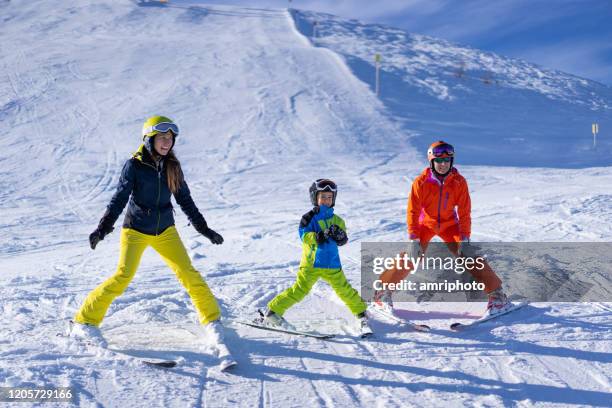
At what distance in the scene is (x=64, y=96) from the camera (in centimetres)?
2361

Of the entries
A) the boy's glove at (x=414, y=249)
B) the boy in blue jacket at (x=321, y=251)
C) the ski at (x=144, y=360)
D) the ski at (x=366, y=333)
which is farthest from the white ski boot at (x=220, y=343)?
the boy's glove at (x=414, y=249)

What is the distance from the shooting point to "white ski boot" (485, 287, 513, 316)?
15.5 ft

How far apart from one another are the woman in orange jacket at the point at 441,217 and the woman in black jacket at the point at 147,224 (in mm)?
1853

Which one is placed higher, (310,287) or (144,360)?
(310,287)

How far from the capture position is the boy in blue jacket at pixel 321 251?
4340mm

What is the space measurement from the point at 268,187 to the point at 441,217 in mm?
10095

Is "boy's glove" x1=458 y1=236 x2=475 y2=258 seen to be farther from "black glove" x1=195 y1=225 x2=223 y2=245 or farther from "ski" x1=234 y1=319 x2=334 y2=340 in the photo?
"black glove" x1=195 y1=225 x2=223 y2=245

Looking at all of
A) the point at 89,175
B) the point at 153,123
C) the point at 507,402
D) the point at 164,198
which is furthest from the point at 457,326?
the point at 89,175

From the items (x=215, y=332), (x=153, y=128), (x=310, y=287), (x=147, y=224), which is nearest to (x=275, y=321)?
(x=310, y=287)

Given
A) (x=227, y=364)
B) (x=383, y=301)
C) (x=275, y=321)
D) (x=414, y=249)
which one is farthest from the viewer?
(x=383, y=301)

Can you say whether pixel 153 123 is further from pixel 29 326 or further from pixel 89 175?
pixel 89 175

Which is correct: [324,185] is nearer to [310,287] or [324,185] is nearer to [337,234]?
[337,234]
